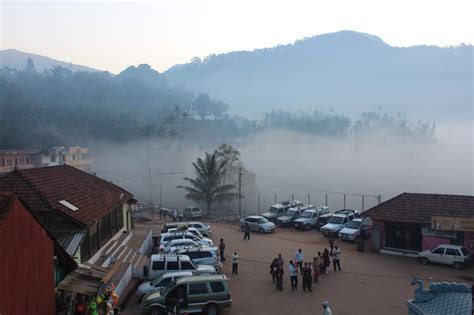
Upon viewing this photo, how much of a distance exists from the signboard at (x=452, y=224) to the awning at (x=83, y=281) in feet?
61.8

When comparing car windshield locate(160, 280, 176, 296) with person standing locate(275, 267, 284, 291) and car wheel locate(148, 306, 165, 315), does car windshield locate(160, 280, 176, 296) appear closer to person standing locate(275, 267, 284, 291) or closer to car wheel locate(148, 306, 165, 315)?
car wheel locate(148, 306, 165, 315)

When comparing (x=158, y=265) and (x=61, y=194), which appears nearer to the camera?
(x=158, y=265)

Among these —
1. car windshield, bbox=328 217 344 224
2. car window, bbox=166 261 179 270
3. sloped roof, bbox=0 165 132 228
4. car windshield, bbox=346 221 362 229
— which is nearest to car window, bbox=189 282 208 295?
car window, bbox=166 261 179 270

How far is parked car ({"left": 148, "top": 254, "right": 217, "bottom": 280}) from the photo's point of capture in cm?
2125

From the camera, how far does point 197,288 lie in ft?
57.0

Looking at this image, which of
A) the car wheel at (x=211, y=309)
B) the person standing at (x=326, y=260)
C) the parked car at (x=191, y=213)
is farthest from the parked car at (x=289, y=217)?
the car wheel at (x=211, y=309)

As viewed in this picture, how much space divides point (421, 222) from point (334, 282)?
7.93m

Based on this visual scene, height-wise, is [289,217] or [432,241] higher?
[432,241]

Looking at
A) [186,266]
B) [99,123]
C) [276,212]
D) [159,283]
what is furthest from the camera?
[99,123]

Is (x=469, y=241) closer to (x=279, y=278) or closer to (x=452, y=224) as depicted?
(x=452, y=224)

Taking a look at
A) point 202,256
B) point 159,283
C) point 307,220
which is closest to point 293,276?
point 202,256

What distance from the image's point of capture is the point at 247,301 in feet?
64.8

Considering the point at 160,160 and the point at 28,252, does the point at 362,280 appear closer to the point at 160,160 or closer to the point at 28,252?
the point at 28,252

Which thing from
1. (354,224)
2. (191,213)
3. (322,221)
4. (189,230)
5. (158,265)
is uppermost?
(158,265)
